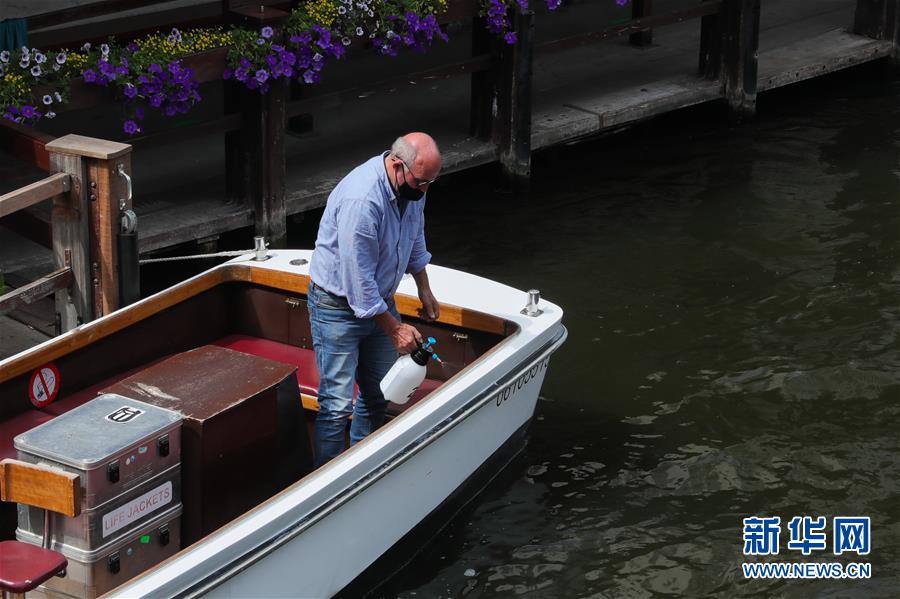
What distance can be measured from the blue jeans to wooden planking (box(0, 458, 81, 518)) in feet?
4.14

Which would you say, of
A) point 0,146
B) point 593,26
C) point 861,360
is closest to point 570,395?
point 861,360

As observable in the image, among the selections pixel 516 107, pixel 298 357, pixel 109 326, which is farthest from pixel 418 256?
pixel 516 107

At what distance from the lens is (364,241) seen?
541cm

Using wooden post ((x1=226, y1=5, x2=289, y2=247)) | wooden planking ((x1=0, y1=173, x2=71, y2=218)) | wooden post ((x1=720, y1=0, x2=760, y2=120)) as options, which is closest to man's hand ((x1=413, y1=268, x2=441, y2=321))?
wooden planking ((x1=0, y1=173, x2=71, y2=218))

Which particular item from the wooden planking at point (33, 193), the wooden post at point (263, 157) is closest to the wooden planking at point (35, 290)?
the wooden planking at point (33, 193)

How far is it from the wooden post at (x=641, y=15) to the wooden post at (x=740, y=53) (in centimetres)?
85

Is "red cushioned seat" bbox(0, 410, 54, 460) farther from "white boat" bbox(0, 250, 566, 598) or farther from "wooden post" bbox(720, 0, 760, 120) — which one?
"wooden post" bbox(720, 0, 760, 120)

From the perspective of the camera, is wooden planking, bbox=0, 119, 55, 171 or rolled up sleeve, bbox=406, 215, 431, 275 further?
wooden planking, bbox=0, 119, 55, 171

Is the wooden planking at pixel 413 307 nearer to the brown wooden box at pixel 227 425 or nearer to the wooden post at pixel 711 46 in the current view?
the brown wooden box at pixel 227 425

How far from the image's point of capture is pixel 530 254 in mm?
9219

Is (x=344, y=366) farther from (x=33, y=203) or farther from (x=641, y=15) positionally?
(x=641, y=15)

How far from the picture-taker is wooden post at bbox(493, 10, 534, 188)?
9750mm

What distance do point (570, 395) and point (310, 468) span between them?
202cm

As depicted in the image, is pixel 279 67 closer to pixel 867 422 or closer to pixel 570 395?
pixel 570 395
